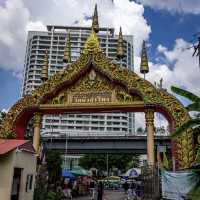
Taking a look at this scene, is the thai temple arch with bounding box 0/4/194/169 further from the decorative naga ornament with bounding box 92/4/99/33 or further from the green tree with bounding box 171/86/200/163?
the green tree with bounding box 171/86/200/163

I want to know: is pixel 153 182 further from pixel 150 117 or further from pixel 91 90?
pixel 91 90

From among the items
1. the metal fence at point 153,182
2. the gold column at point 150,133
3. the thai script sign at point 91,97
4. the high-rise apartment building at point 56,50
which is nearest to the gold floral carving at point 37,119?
the thai script sign at point 91,97

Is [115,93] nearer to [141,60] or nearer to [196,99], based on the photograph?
[141,60]

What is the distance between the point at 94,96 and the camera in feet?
48.6

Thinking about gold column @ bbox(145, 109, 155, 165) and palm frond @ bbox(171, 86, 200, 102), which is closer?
palm frond @ bbox(171, 86, 200, 102)

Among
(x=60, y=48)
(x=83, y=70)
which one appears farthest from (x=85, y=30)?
(x=83, y=70)

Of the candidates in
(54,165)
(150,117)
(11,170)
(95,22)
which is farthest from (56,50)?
(11,170)

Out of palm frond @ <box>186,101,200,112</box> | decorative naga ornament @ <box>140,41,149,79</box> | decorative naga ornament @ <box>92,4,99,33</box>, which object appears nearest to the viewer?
palm frond @ <box>186,101,200,112</box>

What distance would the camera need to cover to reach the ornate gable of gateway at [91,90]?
46.8ft

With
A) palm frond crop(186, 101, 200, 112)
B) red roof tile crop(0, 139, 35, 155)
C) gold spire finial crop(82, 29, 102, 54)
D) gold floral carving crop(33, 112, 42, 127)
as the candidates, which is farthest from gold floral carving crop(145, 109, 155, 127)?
red roof tile crop(0, 139, 35, 155)

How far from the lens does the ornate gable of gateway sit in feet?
46.8

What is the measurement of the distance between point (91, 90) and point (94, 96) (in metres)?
0.33

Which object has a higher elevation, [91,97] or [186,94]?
[91,97]

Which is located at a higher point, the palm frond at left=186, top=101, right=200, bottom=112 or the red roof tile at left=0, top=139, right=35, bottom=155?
the palm frond at left=186, top=101, right=200, bottom=112
